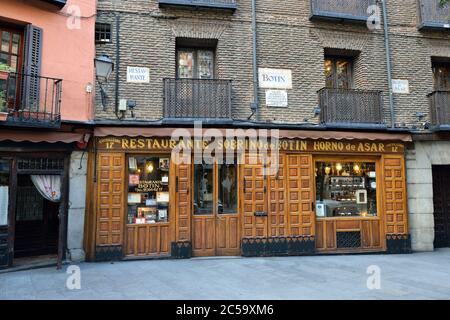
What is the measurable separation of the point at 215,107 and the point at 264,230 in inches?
147

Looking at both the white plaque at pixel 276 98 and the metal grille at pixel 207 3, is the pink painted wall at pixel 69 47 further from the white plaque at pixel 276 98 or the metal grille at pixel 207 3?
the white plaque at pixel 276 98

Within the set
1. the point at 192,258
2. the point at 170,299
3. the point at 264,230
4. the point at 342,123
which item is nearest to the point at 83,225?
the point at 192,258

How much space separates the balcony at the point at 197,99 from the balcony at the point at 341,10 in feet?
12.5

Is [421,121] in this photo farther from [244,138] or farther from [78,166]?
[78,166]

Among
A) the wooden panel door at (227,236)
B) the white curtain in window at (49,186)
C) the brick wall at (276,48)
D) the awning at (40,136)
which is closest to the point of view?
the awning at (40,136)

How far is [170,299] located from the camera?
19.7 ft

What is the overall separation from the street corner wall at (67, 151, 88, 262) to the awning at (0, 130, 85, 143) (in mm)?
439

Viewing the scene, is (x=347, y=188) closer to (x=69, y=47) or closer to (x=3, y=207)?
(x=69, y=47)

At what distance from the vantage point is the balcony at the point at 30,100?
26.5 feet

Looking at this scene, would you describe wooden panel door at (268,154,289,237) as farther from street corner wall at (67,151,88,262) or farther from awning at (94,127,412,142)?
street corner wall at (67,151,88,262)

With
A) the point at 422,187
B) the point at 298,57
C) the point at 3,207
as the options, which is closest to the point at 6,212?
the point at 3,207

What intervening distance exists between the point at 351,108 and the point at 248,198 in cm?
425

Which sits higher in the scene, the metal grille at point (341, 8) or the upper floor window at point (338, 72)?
the metal grille at point (341, 8)

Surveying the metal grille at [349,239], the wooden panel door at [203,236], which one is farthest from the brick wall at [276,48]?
the metal grille at [349,239]
